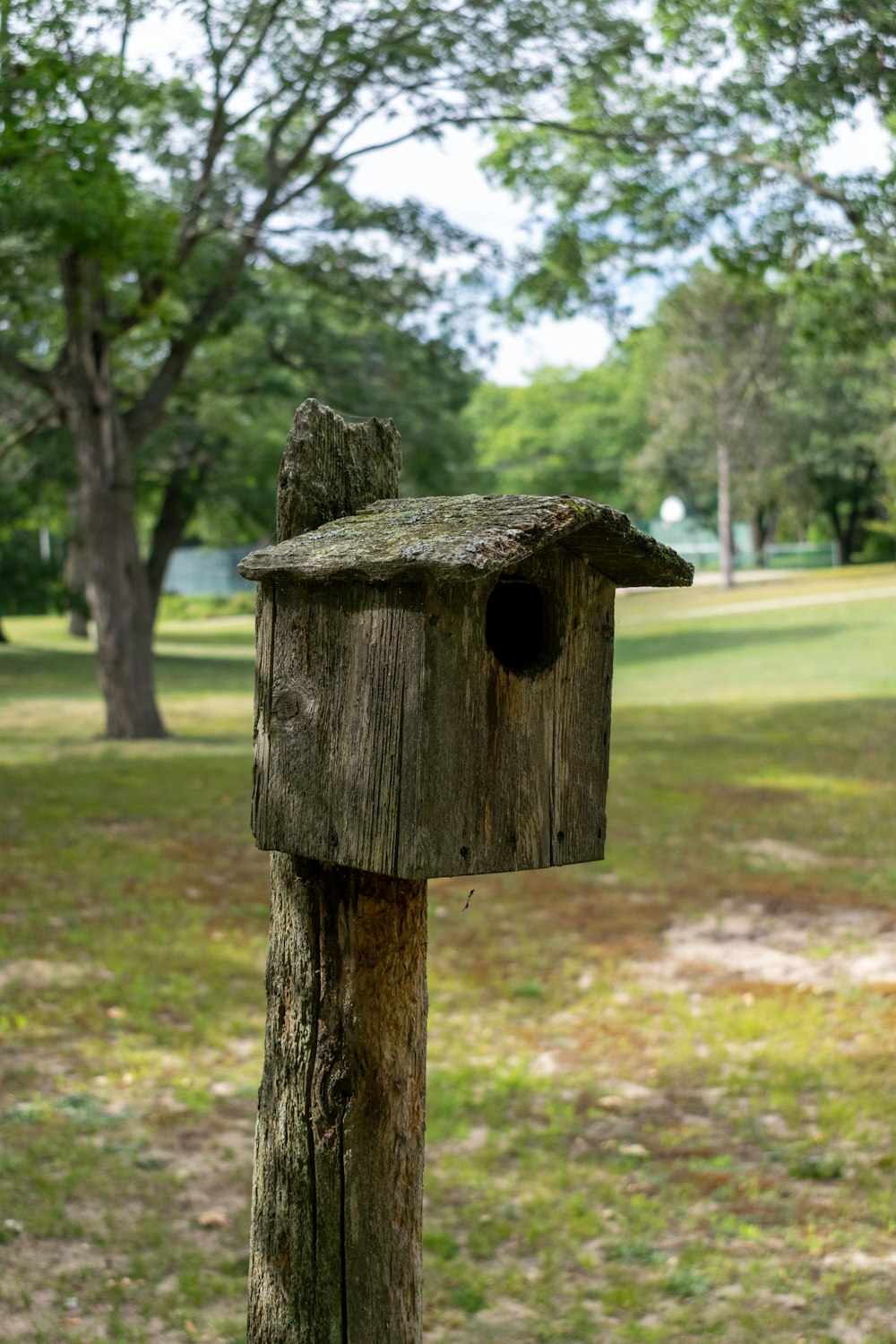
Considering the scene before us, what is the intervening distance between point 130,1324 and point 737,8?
10.5 metres

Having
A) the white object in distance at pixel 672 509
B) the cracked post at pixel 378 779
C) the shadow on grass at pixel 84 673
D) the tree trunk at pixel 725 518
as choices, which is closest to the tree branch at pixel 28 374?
the shadow on grass at pixel 84 673

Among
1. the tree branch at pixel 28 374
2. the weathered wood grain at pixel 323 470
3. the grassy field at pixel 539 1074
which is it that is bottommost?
the grassy field at pixel 539 1074

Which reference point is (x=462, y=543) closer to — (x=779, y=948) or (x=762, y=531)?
(x=779, y=948)

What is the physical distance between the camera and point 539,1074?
588 centimetres

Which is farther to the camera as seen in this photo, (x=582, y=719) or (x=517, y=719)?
(x=582, y=719)

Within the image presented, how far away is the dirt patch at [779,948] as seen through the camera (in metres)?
7.11

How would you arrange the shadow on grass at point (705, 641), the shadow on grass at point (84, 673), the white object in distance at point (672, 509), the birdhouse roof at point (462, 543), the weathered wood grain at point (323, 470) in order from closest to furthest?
the birdhouse roof at point (462, 543) → the weathered wood grain at point (323, 470) → the shadow on grass at point (84, 673) → the shadow on grass at point (705, 641) → the white object in distance at point (672, 509)

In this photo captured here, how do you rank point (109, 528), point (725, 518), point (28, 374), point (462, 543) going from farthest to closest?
point (725, 518), point (109, 528), point (28, 374), point (462, 543)

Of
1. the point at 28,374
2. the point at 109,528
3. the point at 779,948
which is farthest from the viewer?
the point at 109,528

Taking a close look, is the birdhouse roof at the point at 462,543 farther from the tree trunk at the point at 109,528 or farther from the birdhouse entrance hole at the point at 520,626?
the tree trunk at the point at 109,528

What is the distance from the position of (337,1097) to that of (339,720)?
74 cm

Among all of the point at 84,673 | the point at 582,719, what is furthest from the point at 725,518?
the point at 582,719

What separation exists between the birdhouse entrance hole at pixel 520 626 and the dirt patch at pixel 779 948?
4.85 m

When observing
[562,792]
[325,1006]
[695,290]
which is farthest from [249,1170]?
[695,290]
